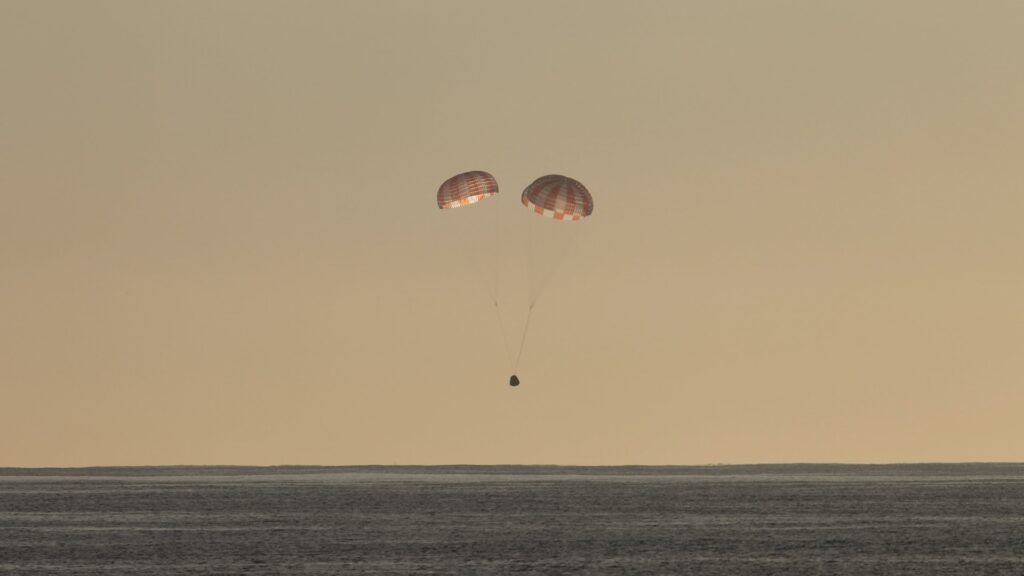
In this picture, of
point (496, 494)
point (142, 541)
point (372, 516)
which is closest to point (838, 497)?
point (496, 494)

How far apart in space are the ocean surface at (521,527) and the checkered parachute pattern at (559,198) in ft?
26.0

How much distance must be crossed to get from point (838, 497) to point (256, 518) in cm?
1433

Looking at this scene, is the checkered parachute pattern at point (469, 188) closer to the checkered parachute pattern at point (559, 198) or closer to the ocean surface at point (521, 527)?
the checkered parachute pattern at point (559, 198)

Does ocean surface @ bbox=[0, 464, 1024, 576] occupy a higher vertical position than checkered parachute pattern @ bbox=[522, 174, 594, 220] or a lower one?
lower

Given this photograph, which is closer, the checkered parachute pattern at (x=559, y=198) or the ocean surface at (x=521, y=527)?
the ocean surface at (x=521, y=527)

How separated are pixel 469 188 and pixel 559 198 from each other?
2706 mm

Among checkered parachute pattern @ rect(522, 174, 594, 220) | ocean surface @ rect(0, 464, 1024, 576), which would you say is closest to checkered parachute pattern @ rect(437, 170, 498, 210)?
checkered parachute pattern @ rect(522, 174, 594, 220)

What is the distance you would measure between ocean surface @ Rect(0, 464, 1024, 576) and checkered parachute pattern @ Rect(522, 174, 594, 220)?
7.91 m

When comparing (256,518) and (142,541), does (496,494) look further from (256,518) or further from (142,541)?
(142,541)

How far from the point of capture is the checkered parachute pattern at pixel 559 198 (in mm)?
44844

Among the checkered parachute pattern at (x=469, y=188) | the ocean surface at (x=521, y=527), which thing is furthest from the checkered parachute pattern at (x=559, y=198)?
the ocean surface at (x=521, y=527)

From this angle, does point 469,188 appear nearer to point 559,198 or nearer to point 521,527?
point 559,198

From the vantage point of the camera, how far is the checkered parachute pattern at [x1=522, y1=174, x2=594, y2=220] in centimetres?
4484

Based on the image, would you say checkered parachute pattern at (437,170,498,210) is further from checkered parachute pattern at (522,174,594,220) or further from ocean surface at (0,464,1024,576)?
ocean surface at (0,464,1024,576)
